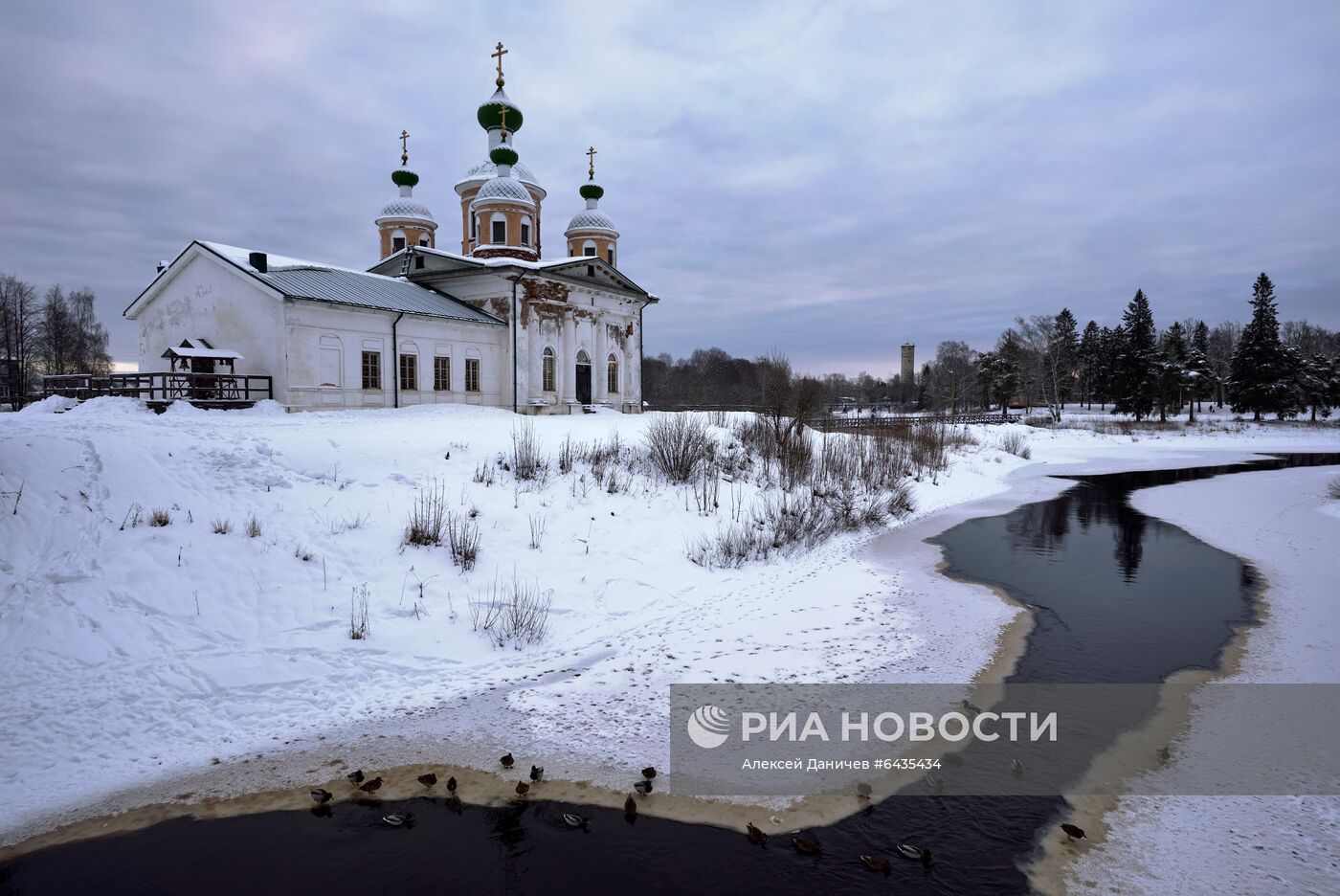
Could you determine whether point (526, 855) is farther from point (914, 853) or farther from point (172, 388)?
point (172, 388)

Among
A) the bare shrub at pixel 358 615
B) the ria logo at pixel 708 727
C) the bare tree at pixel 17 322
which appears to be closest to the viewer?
the ria logo at pixel 708 727

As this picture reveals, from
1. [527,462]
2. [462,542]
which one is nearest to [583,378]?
[527,462]

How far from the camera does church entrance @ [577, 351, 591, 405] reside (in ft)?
96.9

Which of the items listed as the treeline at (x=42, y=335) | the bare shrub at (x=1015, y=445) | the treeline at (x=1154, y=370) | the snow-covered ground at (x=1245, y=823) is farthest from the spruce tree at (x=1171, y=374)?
the treeline at (x=42, y=335)

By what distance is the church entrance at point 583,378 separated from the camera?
29547mm

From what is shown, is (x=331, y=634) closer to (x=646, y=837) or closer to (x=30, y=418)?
(x=646, y=837)

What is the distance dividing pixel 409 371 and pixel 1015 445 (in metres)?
26.3

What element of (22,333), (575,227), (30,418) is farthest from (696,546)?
(22,333)

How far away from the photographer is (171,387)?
62.3 feet

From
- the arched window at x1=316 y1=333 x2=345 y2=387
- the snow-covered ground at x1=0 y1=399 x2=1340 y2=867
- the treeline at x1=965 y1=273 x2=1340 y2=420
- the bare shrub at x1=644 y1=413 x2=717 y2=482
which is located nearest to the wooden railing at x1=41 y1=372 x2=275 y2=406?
the arched window at x1=316 y1=333 x2=345 y2=387

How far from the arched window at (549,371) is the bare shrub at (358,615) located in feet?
67.3

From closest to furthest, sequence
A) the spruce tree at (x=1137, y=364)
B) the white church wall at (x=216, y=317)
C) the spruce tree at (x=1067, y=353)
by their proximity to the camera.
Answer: the white church wall at (x=216, y=317) → the spruce tree at (x=1137, y=364) → the spruce tree at (x=1067, y=353)

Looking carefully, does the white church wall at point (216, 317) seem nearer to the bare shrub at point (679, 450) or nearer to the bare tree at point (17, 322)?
the bare shrub at point (679, 450)

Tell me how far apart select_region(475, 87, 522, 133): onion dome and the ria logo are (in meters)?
30.6
